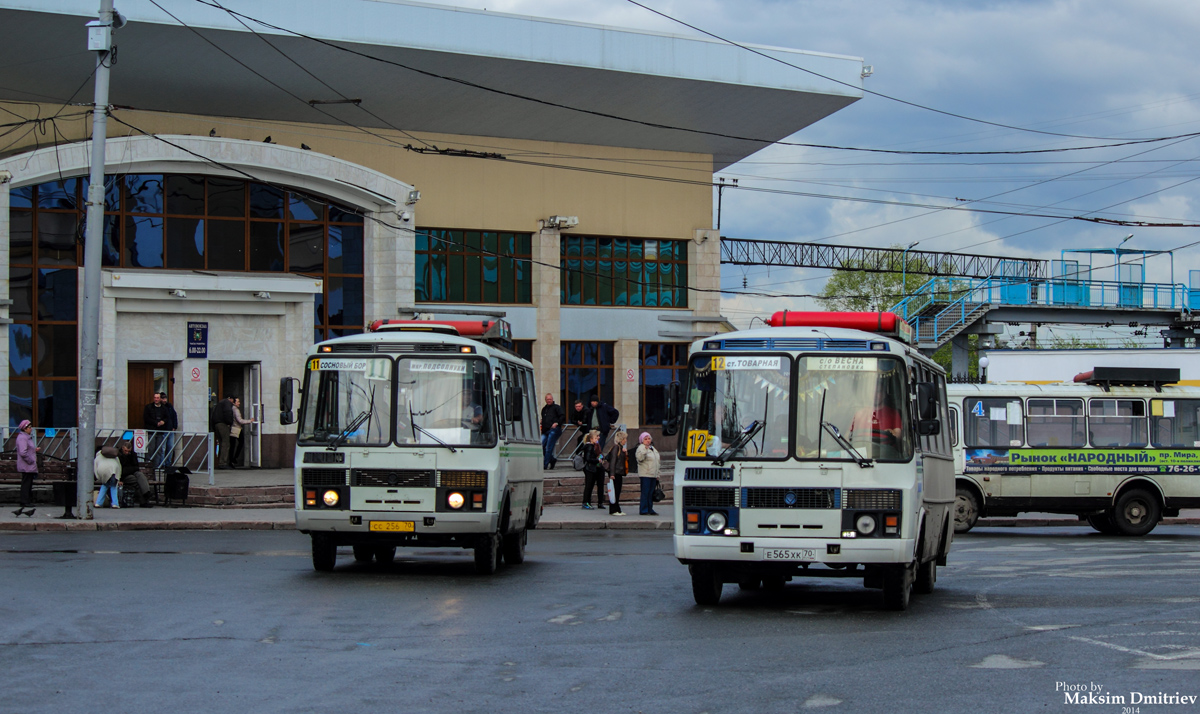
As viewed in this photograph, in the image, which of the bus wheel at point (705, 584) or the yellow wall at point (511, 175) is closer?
the bus wheel at point (705, 584)

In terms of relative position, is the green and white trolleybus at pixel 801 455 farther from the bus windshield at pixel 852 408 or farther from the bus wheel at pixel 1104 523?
the bus wheel at pixel 1104 523

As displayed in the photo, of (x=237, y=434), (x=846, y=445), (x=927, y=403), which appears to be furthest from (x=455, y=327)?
(x=237, y=434)

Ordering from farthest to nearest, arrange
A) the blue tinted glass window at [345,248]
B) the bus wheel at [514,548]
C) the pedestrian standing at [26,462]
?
the blue tinted glass window at [345,248] → the pedestrian standing at [26,462] → the bus wheel at [514,548]

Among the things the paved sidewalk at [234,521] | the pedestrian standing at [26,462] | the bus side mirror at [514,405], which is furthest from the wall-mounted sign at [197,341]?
the bus side mirror at [514,405]

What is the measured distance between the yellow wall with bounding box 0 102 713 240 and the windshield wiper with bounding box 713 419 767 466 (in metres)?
25.0

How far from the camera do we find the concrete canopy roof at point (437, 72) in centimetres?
3055

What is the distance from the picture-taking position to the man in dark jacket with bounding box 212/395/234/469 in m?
30.0

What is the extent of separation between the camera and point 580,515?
25438 millimetres

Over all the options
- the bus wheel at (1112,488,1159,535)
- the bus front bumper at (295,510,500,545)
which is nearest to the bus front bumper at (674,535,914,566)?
the bus front bumper at (295,510,500,545)

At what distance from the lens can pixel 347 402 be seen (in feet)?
48.1

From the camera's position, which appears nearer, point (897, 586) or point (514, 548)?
point (897, 586)

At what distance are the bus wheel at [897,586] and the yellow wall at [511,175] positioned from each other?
85.2ft

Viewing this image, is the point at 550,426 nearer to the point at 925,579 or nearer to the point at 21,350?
the point at 21,350

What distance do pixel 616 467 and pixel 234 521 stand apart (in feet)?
25.0
